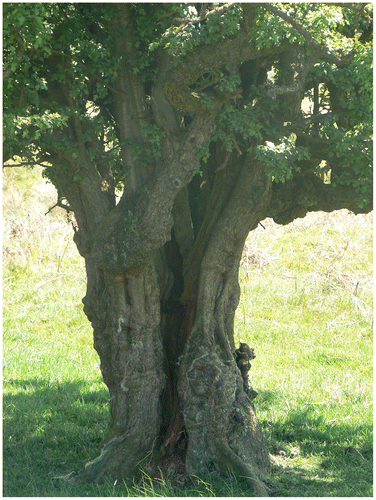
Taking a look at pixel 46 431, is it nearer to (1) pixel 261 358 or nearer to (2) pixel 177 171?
(2) pixel 177 171

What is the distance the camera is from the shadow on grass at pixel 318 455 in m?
A: 5.91

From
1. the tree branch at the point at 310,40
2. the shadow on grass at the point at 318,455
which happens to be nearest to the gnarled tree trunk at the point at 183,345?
the shadow on grass at the point at 318,455

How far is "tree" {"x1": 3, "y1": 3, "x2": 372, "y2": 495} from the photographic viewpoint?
17.0ft

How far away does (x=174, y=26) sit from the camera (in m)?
5.16

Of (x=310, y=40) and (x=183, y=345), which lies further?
(x=183, y=345)

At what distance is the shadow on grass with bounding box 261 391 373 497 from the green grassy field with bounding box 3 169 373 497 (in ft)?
0.06

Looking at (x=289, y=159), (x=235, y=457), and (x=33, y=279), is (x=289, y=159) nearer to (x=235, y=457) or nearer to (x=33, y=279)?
(x=235, y=457)

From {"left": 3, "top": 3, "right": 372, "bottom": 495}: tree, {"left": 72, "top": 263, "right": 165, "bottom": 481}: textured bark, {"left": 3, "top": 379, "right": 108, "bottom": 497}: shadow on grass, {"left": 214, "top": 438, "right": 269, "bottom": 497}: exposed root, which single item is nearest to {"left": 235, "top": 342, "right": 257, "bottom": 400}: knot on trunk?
{"left": 3, "top": 3, "right": 372, "bottom": 495}: tree

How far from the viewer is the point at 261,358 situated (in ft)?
36.7

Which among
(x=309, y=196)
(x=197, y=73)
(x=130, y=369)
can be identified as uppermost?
(x=197, y=73)

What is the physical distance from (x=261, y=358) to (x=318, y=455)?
427cm

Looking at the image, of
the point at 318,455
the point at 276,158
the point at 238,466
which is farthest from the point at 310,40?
the point at 318,455

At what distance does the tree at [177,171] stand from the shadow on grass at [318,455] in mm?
482

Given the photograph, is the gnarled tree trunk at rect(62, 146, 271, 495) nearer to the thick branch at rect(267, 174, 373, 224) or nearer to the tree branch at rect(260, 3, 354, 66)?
the thick branch at rect(267, 174, 373, 224)
